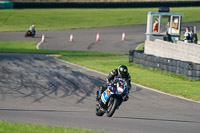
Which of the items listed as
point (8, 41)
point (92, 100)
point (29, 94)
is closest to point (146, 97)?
point (92, 100)

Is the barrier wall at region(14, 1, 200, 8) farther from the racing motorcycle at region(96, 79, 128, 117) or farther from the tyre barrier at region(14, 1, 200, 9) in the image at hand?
the racing motorcycle at region(96, 79, 128, 117)

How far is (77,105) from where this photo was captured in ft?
46.1

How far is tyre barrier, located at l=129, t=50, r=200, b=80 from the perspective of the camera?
20078 millimetres

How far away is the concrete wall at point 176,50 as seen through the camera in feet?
72.8

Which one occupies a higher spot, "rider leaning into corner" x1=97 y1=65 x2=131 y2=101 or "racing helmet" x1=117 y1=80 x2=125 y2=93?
"rider leaning into corner" x1=97 y1=65 x2=131 y2=101

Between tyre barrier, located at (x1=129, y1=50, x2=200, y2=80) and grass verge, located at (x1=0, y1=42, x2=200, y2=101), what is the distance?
0.75 feet

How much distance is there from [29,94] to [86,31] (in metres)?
32.2

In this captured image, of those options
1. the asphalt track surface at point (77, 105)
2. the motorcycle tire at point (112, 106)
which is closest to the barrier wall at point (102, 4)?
the asphalt track surface at point (77, 105)

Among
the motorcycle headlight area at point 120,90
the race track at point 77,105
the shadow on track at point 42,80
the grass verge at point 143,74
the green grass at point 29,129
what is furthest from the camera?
the grass verge at point 143,74

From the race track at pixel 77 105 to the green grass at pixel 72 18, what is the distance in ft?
97.1

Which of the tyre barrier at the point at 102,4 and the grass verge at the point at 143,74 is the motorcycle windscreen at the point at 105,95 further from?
the tyre barrier at the point at 102,4

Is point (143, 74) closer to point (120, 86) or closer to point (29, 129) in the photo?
point (120, 86)

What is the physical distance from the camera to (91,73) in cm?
2205

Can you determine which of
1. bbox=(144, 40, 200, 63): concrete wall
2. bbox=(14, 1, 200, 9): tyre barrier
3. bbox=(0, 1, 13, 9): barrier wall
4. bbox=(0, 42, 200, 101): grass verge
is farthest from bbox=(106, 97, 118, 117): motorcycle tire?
bbox=(0, 1, 13, 9): barrier wall
